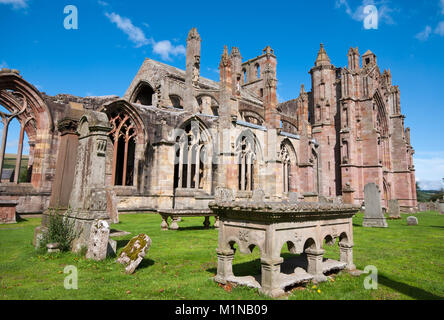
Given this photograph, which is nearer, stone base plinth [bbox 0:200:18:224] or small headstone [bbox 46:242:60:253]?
small headstone [bbox 46:242:60:253]

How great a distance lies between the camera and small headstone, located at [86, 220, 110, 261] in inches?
210

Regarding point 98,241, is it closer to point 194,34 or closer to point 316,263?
point 316,263

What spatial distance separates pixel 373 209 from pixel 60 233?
12.4 m

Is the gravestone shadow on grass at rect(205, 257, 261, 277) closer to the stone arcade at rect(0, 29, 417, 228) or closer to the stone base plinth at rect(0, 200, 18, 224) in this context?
the stone arcade at rect(0, 29, 417, 228)

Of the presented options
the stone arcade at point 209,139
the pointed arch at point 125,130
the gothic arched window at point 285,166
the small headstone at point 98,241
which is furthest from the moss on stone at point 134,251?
the gothic arched window at point 285,166

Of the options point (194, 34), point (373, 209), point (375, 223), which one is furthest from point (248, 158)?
point (375, 223)

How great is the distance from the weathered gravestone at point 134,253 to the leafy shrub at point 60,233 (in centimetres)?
170

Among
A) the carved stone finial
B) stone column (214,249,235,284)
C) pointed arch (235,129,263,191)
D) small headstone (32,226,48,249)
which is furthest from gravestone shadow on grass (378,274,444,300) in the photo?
the carved stone finial

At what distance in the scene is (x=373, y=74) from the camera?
29.9 metres

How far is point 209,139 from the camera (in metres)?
18.8

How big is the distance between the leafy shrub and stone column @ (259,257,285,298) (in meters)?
4.46

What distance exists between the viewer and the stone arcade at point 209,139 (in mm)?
12805

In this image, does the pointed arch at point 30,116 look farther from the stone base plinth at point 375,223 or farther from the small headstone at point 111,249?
the stone base plinth at point 375,223

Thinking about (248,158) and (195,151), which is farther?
(248,158)
